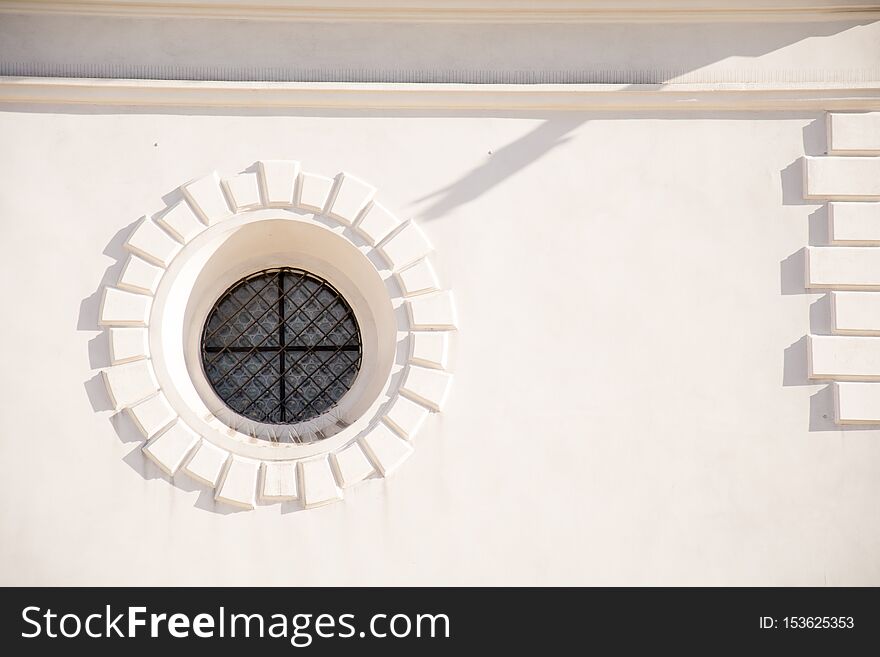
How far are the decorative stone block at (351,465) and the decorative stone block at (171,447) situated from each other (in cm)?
94

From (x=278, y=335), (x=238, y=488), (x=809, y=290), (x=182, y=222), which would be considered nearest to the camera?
(x=238, y=488)

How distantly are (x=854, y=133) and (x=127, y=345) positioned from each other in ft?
16.8

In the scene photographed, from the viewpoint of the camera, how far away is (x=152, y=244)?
929 centimetres

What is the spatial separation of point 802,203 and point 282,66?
370 centimetres

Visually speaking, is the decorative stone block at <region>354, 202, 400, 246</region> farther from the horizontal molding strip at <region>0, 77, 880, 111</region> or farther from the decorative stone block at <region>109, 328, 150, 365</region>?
the decorative stone block at <region>109, 328, 150, 365</region>

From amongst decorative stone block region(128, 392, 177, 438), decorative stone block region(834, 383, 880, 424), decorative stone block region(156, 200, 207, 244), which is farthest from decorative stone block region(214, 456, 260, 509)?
decorative stone block region(834, 383, 880, 424)

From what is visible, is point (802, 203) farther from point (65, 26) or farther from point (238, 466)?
point (65, 26)

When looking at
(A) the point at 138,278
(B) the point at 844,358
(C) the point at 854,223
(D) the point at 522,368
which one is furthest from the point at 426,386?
(C) the point at 854,223

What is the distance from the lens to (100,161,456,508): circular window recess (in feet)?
29.9

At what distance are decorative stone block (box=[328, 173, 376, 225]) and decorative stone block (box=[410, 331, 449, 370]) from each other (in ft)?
3.03

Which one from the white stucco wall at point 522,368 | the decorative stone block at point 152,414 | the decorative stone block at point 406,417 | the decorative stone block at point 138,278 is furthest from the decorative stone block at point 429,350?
the decorative stone block at point 138,278

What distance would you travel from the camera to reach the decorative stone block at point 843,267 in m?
9.39

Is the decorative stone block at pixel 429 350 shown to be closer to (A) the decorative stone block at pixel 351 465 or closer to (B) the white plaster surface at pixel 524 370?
(B) the white plaster surface at pixel 524 370

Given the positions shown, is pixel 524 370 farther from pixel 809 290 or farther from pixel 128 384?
pixel 128 384
